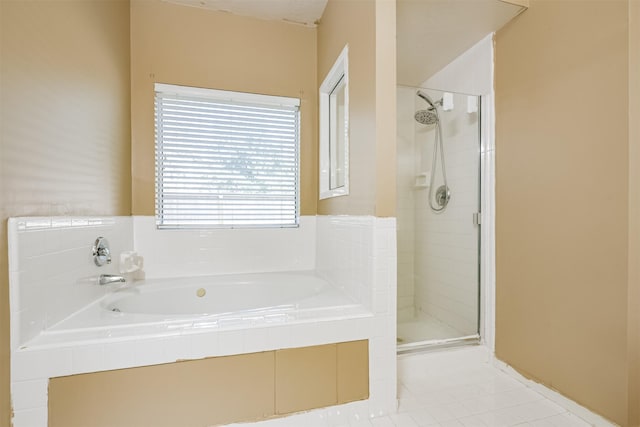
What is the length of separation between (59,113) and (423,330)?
249 cm

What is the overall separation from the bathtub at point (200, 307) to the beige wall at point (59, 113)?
267 millimetres

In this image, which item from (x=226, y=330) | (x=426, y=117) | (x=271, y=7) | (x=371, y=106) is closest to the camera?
(x=226, y=330)

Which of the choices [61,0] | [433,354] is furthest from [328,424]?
[61,0]

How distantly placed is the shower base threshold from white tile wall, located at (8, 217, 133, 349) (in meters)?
1.77

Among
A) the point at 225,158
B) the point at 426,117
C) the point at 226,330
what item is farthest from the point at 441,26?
the point at 226,330

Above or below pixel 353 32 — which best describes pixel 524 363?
below

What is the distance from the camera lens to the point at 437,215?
235 centimetres

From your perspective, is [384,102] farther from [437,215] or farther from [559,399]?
[559,399]

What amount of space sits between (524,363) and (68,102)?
278 centimetres

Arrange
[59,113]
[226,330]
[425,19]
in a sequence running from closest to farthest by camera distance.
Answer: [226,330]
[59,113]
[425,19]

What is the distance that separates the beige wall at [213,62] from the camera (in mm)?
2080

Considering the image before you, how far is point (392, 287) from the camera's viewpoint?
4.66ft

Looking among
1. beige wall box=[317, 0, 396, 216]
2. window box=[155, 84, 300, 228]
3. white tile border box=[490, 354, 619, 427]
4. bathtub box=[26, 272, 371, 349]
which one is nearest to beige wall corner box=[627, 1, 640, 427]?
white tile border box=[490, 354, 619, 427]

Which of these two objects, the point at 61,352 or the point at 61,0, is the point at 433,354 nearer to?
the point at 61,352
